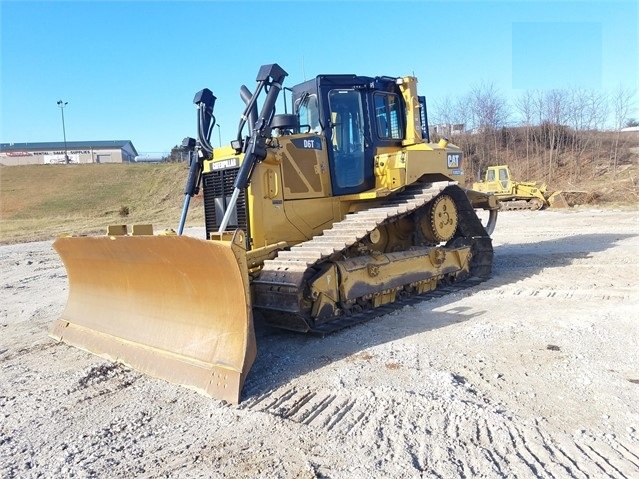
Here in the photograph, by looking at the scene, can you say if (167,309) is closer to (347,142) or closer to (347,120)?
(347,142)

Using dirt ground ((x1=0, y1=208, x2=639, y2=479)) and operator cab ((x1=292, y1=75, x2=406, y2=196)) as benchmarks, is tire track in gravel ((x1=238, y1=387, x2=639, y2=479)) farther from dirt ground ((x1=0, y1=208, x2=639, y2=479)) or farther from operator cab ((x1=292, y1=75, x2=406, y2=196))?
operator cab ((x1=292, y1=75, x2=406, y2=196))

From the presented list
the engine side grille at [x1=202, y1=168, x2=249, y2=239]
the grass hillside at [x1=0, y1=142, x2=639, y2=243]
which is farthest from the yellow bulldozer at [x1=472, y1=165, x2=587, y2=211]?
the engine side grille at [x1=202, y1=168, x2=249, y2=239]

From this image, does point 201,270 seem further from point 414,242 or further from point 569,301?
point 569,301

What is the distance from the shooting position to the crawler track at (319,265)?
528 centimetres

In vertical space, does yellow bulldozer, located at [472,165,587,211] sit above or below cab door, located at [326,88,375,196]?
below

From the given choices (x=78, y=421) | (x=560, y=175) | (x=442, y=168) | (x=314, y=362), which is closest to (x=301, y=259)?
(x=314, y=362)

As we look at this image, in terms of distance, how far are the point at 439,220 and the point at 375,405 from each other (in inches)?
165

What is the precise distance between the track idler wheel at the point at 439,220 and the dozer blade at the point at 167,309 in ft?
12.6

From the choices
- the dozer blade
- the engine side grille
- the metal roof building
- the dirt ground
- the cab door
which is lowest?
the dirt ground

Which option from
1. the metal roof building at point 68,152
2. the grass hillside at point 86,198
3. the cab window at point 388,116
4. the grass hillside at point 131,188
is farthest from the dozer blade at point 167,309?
the metal roof building at point 68,152

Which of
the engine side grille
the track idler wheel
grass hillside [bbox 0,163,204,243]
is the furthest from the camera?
grass hillside [bbox 0,163,204,243]

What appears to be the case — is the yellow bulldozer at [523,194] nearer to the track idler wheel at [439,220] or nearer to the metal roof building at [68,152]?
the track idler wheel at [439,220]

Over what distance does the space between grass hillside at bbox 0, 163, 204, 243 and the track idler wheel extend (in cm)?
2100

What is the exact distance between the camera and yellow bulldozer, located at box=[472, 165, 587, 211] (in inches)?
1004
